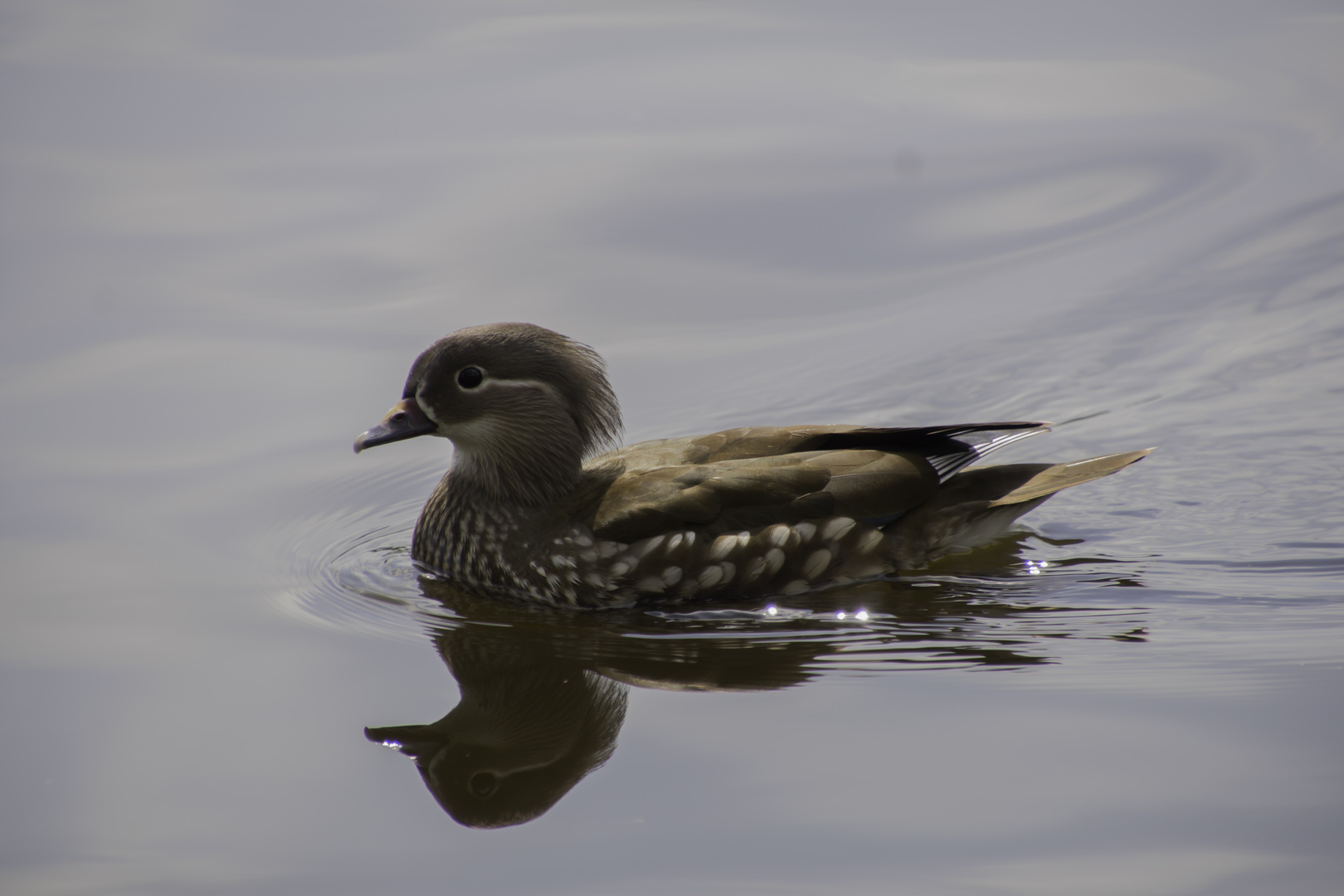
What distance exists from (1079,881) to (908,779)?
71cm

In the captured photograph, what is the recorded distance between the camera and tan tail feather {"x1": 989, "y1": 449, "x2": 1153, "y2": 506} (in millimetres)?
7430

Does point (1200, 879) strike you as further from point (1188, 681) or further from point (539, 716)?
point (539, 716)

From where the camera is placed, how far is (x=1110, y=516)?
795 centimetres

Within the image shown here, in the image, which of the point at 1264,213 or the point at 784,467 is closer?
the point at 784,467

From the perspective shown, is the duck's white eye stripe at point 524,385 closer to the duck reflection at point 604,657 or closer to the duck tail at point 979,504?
the duck reflection at point 604,657

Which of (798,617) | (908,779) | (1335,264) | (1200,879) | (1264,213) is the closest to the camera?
(1200,879)

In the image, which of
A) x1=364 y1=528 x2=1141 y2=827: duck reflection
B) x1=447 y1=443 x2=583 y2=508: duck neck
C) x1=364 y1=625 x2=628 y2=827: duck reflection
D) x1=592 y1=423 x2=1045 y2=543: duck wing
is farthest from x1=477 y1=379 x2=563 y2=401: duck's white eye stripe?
x1=364 y1=625 x2=628 y2=827: duck reflection

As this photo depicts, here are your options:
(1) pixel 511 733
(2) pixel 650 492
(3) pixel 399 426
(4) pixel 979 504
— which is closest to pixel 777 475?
(2) pixel 650 492

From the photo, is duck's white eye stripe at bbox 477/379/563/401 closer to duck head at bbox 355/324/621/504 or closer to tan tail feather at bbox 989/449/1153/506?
duck head at bbox 355/324/621/504

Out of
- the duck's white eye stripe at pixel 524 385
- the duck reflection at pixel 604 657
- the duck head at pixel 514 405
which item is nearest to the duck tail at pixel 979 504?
the duck reflection at pixel 604 657

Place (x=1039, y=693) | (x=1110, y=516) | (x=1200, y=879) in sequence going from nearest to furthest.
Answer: (x=1200, y=879) < (x=1039, y=693) < (x=1110, y=516)

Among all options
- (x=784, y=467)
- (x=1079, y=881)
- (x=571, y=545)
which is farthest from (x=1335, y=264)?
(x=1079, y=881)

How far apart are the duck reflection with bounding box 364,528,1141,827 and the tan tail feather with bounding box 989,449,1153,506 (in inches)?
14.5

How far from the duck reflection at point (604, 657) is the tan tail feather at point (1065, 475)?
1.21ft
